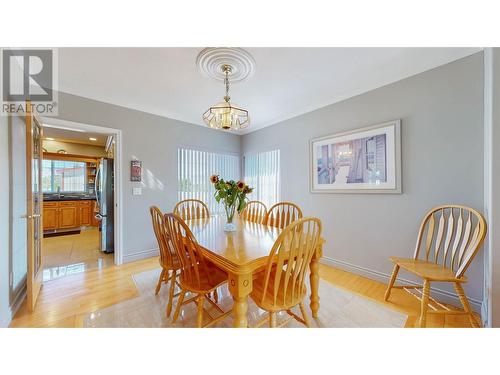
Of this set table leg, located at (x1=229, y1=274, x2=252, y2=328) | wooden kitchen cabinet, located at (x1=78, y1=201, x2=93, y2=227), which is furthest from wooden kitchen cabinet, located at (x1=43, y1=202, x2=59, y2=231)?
table leg, located at (x1=229, y1=274, x2=252, y2=328)

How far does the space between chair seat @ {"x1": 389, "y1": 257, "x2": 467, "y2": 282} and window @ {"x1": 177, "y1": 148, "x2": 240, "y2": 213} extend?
306 cm

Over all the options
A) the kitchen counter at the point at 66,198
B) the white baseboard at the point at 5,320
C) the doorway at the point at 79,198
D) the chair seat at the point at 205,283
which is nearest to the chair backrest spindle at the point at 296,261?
the chair seat at the point at 205,283

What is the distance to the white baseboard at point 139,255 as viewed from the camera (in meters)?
2.76

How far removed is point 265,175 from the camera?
367cm

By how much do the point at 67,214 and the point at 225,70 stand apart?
5.65 m

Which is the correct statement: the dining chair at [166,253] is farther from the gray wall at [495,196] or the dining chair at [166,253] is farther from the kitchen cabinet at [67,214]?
the kitchen cabinet at [67,214]

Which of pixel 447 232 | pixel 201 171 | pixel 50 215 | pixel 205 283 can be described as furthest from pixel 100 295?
pixel 50 215

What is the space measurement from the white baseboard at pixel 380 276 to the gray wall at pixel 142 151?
2763mm

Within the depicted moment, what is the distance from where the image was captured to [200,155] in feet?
11.9

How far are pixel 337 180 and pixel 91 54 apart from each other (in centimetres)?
300

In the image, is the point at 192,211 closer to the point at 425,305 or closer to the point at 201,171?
the point at 201,171

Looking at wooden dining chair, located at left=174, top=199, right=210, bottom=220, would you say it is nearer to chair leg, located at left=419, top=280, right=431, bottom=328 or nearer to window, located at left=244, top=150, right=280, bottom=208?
window, located at left=244, top=150, right=280, bottom=208
